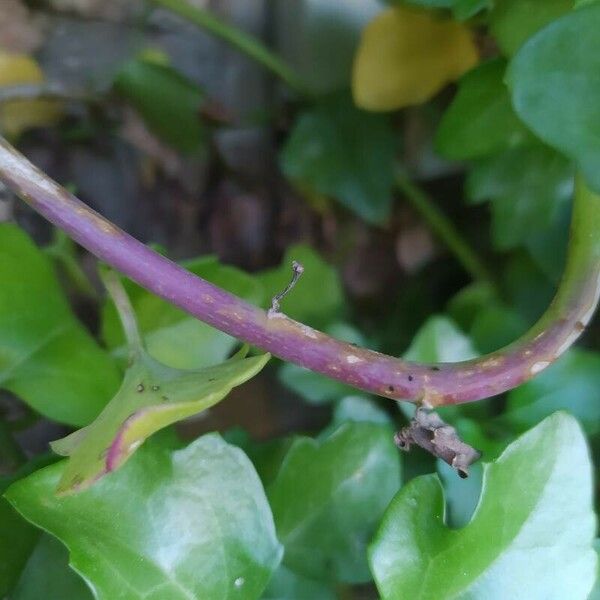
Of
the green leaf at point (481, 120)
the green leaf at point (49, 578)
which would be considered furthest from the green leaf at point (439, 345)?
the green leaf at point (49, 578)

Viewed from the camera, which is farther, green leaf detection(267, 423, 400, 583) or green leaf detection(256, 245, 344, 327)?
green leaf detection(256, 245, 344, 327)

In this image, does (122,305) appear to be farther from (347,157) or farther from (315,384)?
(347,157)

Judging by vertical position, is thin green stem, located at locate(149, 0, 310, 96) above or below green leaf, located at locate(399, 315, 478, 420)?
above

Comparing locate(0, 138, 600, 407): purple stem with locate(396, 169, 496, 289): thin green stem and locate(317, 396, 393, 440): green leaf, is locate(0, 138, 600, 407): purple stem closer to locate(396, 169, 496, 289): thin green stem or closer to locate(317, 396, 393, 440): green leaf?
locate(317, 396, 393, 440): green leaf

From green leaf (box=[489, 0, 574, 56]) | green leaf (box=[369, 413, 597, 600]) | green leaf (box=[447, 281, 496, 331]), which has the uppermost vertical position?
green leaf (box=[489, 0, 574, 56])

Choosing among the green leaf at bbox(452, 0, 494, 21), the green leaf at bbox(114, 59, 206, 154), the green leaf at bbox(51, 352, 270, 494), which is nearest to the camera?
the green leaf at bbox(51, 352, 270, 494)

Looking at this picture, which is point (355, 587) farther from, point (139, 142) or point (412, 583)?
point (139, 142)

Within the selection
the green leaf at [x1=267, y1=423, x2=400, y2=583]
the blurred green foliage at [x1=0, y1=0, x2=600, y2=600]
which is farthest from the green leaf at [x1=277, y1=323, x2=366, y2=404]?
the green leaf at [x1=267, y1=423, x2=400, y2=583]
